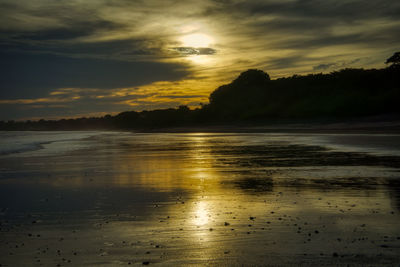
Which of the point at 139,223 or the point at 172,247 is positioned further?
the point at 139,223

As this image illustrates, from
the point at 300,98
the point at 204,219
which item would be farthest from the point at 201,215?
the point at 300,98

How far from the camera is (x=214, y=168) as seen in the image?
16.6 m

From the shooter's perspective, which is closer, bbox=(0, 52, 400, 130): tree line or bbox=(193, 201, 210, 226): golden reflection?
bbox=(193, 201, 210, 226): golden reflection

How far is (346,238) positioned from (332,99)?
97.4 metres

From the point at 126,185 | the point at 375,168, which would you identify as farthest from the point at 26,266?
the point at 375,168

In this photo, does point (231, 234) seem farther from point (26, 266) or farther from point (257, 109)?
point (257, 109)

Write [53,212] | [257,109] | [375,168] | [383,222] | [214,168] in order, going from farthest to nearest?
[257,109] < [214,168] < [375,168] < [53,212] < [383,222]

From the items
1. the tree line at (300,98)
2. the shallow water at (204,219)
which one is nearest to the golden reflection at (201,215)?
the shallow water at (204,219)

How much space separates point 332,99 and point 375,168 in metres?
87.7

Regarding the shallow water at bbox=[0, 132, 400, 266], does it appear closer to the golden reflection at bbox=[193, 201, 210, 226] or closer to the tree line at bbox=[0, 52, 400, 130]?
the golden reflection at bbox=[193, 201, 210, 226]

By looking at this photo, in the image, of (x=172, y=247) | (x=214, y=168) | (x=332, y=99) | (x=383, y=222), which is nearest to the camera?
(x=172, y=247)

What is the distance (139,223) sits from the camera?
759 centimetres

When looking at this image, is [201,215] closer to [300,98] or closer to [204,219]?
[204,219]

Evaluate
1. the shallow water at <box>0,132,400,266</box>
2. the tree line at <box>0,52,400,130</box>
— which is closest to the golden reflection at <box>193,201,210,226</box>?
the shallow water at <box>0,132,400,266</box>
